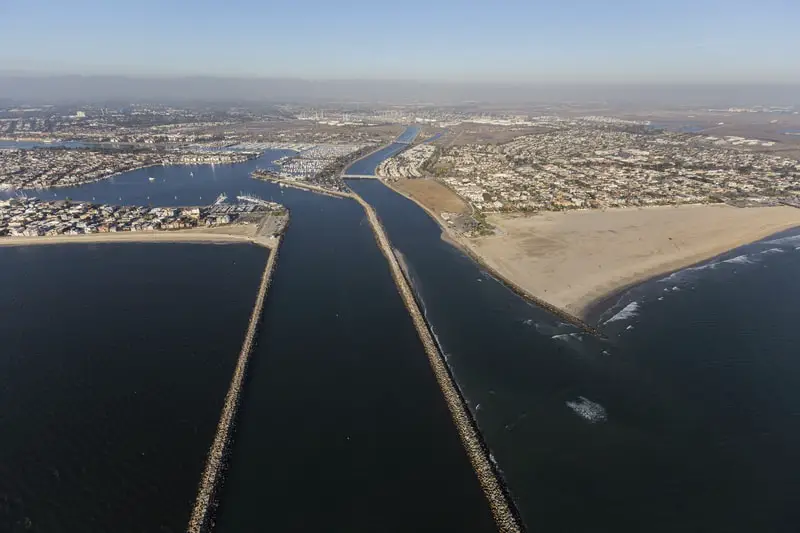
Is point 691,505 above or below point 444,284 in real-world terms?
below

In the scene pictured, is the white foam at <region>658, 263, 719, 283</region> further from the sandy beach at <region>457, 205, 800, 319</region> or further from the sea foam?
the sea foam

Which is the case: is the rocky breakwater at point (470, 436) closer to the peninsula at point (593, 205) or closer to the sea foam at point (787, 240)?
the peninsula at point (593, 205)

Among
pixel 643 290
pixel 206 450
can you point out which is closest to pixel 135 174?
pixel 206 450

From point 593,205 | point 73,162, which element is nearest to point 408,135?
point 73,162

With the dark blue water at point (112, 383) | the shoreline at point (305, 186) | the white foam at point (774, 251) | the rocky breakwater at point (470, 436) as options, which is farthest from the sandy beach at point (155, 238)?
the white foam at point (774, 251)

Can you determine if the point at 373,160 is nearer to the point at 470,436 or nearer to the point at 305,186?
the point at 305,186

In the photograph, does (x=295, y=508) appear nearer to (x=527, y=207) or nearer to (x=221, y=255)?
(x=221, y=255)

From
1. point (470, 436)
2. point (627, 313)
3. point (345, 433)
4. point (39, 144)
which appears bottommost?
point (345, 433)
